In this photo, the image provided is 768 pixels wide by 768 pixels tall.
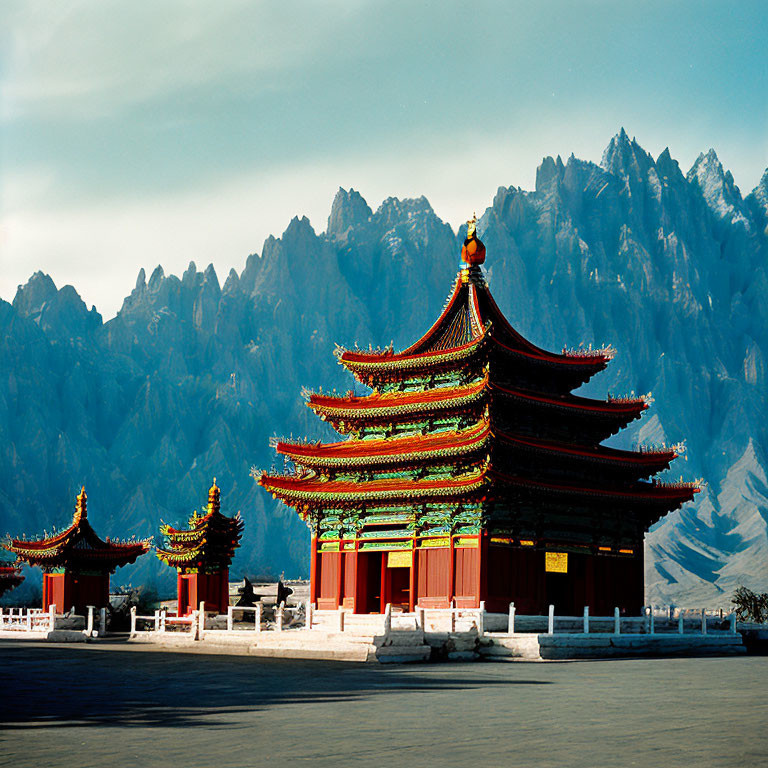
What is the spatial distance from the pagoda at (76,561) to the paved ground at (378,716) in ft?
91.3

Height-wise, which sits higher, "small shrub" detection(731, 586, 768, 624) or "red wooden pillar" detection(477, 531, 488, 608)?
"red wooden pillar" detection(477, 531, 488, 608)

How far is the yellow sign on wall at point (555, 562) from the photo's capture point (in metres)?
44.2

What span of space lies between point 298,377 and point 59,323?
4221 cm

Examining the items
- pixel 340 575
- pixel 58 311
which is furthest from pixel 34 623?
pixel 58 311

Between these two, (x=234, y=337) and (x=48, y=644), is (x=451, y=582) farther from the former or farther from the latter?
(x=234, y=337)

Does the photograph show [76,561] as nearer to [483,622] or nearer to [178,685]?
[483,622]

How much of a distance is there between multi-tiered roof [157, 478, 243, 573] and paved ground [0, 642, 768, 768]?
960 inches

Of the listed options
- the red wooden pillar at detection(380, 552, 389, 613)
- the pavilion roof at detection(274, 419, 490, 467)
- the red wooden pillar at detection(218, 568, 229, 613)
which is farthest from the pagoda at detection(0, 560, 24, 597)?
the red wooden pillar at detection(380, 552, 389, 613)

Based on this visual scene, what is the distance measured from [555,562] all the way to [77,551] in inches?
1050

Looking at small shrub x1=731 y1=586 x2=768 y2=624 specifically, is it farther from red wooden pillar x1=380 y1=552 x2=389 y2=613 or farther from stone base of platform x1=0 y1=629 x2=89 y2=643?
stone base of platform x1=0 y1=629 x2=89 y2=643

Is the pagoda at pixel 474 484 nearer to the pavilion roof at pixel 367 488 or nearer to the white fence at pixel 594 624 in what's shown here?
the pavilion roof at pixel 367 488

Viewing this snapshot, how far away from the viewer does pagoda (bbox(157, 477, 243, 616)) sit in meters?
55.5

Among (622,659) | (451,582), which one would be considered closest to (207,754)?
(622,659)

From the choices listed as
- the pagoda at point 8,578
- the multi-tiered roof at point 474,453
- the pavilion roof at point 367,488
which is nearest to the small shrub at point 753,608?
the multi-tiered roof at point 474,453
